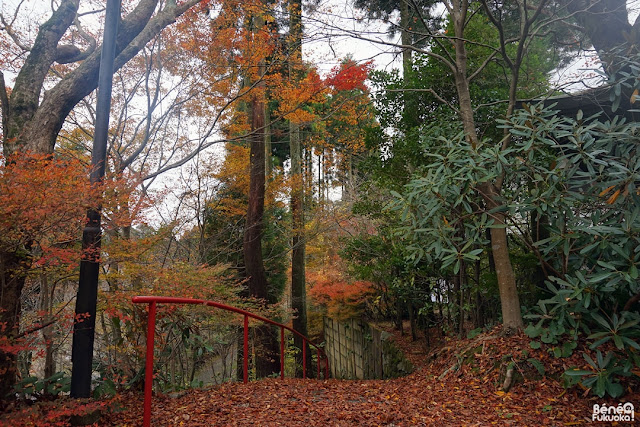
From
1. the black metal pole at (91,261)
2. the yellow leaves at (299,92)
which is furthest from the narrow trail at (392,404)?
the yellow leaves at (299,92)

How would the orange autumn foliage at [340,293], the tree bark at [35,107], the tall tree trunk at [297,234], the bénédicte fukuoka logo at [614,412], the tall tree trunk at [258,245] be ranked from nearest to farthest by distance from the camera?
the bénédicte fukuoka logo at [614,412], the tree bark at [35,107], the tall tree trunk at [258,245], the orange autumn foliage at [340,293], the tall tree trunk at [297,234]

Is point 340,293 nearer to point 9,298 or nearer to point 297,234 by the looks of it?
point 297,234

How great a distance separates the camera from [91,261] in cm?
318

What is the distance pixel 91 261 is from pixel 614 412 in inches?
173

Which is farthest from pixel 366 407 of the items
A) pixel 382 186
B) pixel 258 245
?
pixel 258 245

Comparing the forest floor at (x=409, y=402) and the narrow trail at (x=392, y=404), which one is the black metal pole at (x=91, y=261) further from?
the narrow trail at (x=392, y=404)

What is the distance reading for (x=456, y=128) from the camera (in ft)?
17.9

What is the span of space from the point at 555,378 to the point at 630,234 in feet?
4.96

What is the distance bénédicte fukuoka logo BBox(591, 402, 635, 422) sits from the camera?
3.03 metres

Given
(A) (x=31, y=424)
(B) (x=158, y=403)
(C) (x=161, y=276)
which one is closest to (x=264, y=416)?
(B) (x=158, y=403)

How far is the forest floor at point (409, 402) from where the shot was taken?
3.11 m

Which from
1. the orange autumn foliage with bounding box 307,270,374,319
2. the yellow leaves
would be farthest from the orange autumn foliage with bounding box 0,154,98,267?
the orange autumn foliage with bounding box 307,270,374,319

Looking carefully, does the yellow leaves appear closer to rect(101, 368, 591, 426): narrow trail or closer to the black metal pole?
the black metal pole

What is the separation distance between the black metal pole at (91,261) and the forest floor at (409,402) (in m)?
0.28
